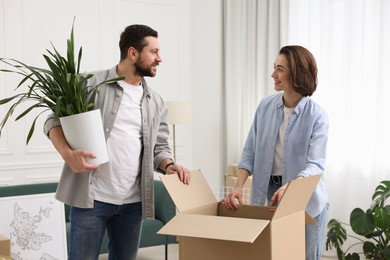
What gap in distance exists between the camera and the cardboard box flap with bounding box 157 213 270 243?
76.1 inches

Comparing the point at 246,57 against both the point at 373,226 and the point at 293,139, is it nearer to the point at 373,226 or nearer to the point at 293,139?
the point at 373,226

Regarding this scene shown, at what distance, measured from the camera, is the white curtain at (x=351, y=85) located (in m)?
4.91

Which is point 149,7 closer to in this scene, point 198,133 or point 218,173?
point 198,133

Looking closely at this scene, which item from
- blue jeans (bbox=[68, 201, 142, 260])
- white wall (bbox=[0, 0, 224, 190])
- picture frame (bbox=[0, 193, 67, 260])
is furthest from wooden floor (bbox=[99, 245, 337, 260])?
blue jeans (bbox=[68, 201, 142, 260])

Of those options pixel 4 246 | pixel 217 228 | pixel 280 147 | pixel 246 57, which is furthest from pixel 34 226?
pixel 246 57

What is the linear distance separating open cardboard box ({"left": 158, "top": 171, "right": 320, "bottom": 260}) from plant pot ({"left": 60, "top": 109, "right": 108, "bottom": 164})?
0.98 feet

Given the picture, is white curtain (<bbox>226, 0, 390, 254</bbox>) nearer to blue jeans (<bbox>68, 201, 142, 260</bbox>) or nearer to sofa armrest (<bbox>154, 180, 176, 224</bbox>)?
sofa armrest (<bbox>154, 180, 176, 224</bbox>)

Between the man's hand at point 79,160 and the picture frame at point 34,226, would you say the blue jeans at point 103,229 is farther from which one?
the picture frame at point 34,226

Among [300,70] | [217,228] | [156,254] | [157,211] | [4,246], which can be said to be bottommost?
[156,254]

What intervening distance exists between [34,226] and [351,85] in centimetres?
271

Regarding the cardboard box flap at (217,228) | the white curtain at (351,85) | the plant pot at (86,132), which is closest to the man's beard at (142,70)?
the plant pot at (86,132)

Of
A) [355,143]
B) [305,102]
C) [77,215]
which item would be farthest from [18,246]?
[355,143]

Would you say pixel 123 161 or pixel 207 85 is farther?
pixel 207 85

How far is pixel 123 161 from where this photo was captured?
2.55 m
